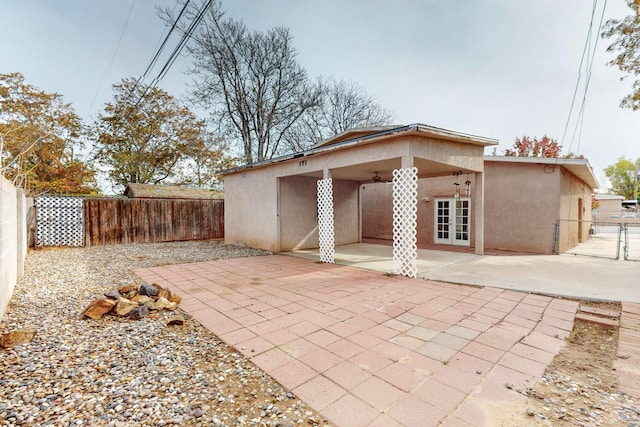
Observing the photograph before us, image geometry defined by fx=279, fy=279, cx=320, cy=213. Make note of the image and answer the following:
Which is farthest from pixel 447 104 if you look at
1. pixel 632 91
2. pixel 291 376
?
pixel 291 376

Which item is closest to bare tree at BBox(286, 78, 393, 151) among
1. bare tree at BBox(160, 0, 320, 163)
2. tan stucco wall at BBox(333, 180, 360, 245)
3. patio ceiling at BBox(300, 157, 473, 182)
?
bare tree at BBox(160, 0, 320, 163)

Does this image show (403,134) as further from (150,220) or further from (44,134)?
(44,134)

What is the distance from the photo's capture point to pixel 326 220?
7.46m

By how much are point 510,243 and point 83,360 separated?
10.9 m

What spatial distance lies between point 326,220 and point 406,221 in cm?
238

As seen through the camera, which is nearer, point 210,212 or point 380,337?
point 380,337

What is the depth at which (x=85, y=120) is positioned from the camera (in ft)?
56.6

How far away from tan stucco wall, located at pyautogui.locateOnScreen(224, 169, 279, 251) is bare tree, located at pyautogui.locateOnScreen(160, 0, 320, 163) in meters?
7.65

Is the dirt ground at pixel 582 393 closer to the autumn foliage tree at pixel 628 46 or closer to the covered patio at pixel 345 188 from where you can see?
the covered patio at pixel 345 188

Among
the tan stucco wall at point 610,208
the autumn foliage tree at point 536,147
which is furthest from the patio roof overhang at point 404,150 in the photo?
A: the tan stucco wall at point 610,208

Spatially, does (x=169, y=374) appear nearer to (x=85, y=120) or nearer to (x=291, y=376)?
(x=291, y=376)

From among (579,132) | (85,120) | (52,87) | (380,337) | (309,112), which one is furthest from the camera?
(309,112)

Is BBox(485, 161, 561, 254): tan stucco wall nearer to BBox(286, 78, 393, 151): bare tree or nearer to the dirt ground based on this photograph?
the dirt ground

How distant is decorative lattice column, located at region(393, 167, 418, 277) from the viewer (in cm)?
564
